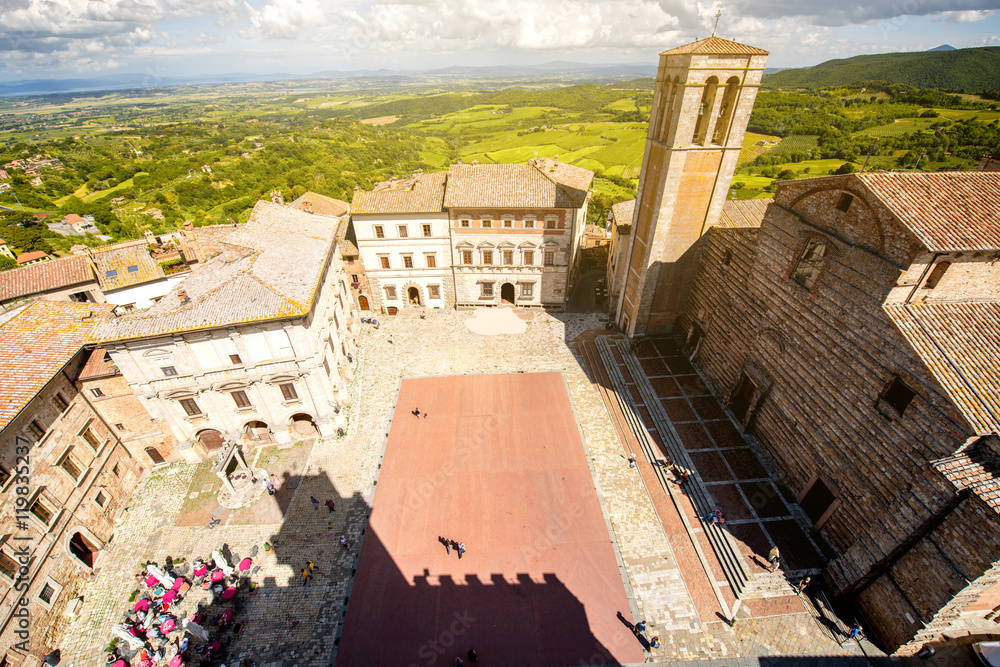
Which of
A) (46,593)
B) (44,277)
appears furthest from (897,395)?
(44,277)

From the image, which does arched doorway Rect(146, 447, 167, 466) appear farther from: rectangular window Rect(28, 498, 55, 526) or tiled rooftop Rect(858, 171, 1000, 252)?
tiled rooftop Rect(858, 171, 1000, 252)

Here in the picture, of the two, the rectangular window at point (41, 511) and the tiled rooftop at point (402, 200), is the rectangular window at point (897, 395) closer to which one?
the tiled rooftop at point (402, 200)

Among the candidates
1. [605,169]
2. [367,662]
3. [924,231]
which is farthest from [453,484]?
[605,169]

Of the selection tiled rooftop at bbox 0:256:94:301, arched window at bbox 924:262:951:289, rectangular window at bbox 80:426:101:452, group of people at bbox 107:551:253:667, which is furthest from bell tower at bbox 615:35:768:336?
tiled rooftop at bbox 0:256:94:301

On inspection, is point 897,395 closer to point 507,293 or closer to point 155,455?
point 507,293

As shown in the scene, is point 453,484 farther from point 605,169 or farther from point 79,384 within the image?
point 605,169
